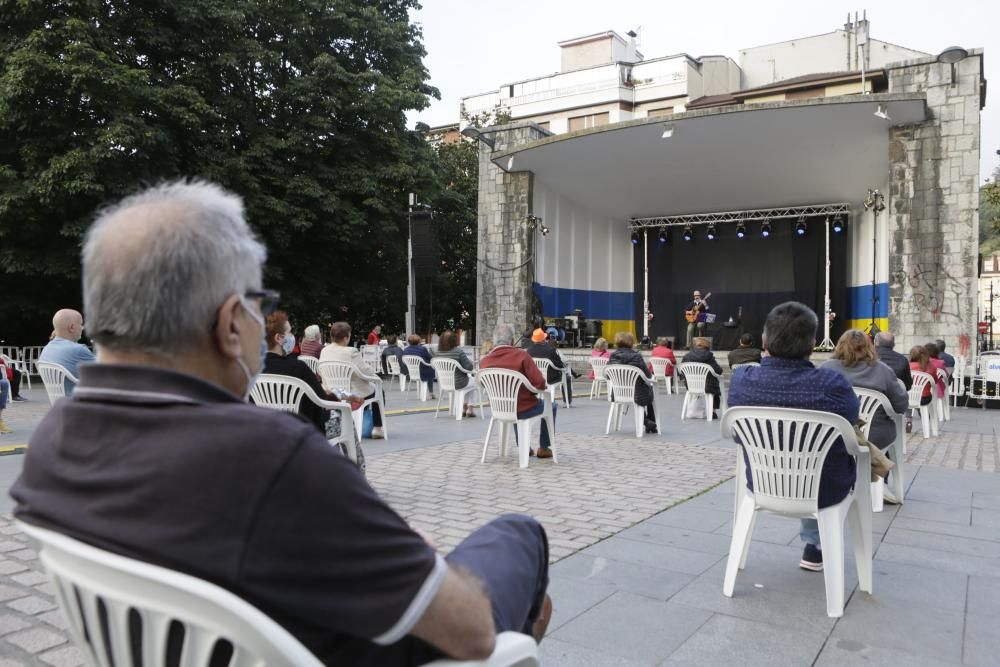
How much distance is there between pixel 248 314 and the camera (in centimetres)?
126

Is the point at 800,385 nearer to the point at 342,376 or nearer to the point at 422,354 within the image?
the point at 342,376

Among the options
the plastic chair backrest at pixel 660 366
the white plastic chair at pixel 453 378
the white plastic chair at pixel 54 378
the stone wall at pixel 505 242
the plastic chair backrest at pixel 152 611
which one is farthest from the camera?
the stone wall at pixel 505 242

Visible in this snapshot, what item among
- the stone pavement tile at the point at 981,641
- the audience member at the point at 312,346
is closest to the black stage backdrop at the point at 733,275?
the audience member at the point at 312,346

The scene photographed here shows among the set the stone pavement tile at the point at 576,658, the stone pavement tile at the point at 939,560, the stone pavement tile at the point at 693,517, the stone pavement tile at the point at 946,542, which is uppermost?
the stone pavement tile at the point at 576,658

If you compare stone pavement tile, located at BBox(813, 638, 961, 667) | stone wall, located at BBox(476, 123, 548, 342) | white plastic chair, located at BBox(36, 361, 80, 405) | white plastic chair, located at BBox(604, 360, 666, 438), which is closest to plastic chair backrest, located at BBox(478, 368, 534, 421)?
white plastic chair, located at BBox(604, 360, 666, 438)

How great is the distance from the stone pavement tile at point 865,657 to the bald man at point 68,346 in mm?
4746

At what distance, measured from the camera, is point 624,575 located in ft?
11.0

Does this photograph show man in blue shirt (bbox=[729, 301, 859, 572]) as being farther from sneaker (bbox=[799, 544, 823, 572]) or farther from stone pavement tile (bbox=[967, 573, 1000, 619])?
stone pavement tile (bbox=[967, 573, 1000, 619])

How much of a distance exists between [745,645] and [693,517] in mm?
1884

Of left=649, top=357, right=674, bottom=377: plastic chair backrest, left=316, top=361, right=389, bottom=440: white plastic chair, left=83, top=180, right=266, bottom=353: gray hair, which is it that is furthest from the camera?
left=649, top=357, right=674, bottom=377: plastic chair backrest

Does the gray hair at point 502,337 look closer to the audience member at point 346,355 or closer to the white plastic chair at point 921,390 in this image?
the audience member at point 346,355

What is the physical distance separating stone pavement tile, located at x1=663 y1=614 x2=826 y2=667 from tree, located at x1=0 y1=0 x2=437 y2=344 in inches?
448

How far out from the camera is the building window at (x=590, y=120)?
39750 mm

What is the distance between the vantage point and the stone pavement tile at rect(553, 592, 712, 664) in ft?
8.48
